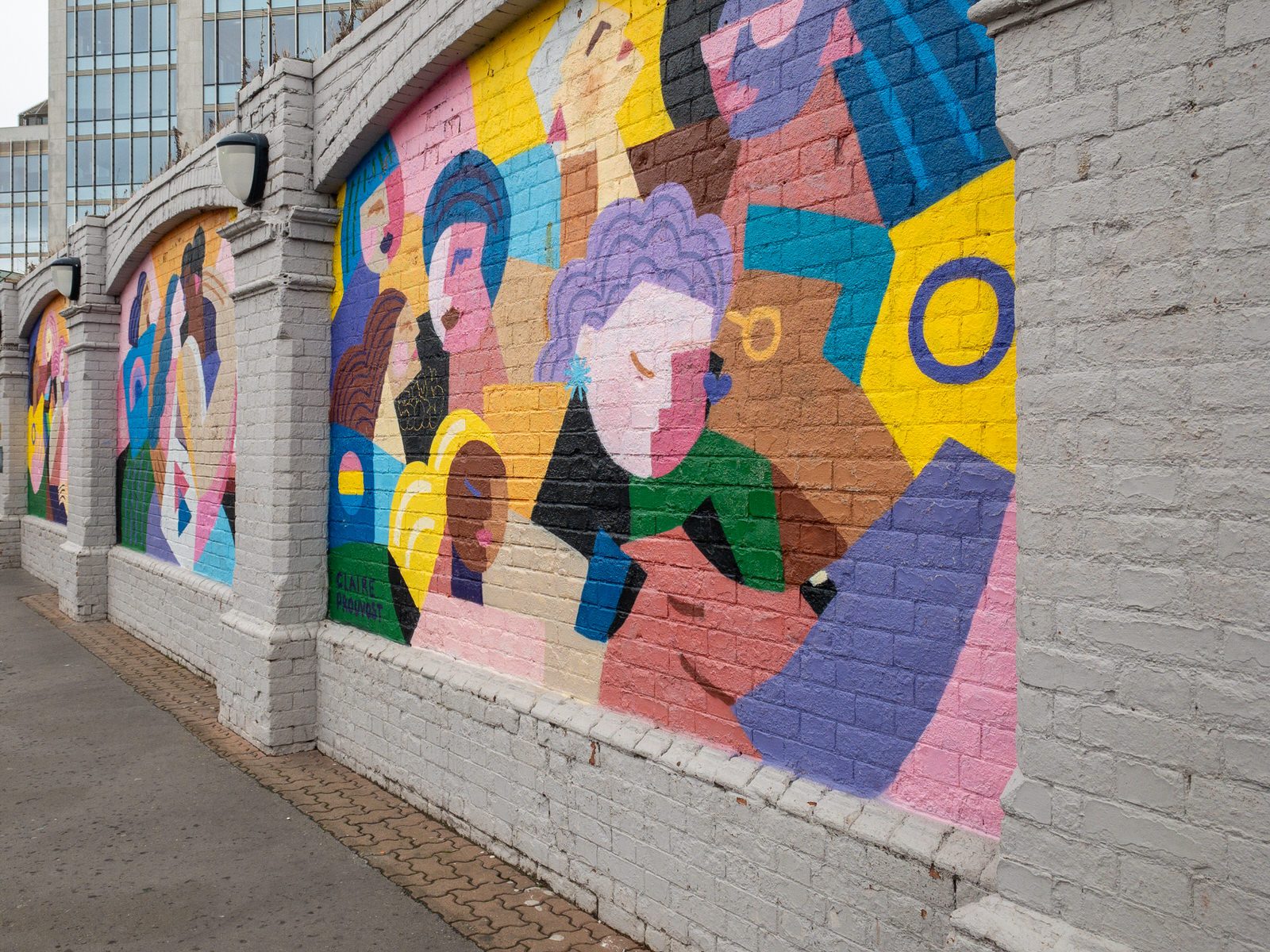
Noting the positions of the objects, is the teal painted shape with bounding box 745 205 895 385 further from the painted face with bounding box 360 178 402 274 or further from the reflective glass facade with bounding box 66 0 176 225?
the reflective glass facade with bounding box 66 0 176 225

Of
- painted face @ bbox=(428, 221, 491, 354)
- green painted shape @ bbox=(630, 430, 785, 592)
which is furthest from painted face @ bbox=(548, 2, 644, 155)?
green painted shape @ bbox=(630, 430, 785, 592)

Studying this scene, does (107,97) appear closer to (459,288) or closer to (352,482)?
(352,482)

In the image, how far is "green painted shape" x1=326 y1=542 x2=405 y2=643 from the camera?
603 cm

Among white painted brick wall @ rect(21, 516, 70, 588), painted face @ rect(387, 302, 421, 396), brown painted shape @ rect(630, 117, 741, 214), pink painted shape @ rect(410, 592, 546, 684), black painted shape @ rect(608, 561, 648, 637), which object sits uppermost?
brown painted shape @ rect(630, 117, 741, 214)

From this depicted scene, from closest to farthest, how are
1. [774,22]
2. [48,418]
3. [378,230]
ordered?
[774,22] < [378,230] < [48,418]

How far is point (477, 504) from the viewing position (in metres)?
5.18

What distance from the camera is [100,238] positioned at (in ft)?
38.2

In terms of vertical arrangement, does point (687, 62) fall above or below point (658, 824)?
above

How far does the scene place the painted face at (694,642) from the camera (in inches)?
141

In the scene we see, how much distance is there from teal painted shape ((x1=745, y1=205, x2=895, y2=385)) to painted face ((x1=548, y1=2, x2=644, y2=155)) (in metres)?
1.10

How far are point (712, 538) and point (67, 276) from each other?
1073 centimetres

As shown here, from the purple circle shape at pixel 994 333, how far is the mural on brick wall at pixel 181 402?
6365 millimetres

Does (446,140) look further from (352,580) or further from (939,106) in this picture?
(939,106)

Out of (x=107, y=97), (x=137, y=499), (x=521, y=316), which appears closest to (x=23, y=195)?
(x=107, y=97)
